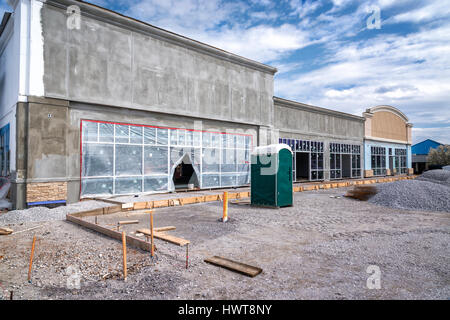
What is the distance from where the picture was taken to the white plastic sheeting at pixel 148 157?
1374 cm

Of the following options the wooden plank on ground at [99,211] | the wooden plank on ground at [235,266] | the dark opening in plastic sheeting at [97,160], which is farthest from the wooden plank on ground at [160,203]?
the wooden plank on ground at [235,266]

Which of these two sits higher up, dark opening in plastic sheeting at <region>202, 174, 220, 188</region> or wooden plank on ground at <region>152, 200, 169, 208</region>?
dark opening in plastic sheeting at <region>202, 174, 220, 188</region>

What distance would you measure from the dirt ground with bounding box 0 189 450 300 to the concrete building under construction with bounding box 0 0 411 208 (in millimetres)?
4508

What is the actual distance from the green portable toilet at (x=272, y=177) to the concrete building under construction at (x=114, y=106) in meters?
5.80

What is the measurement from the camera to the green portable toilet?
1270 cm

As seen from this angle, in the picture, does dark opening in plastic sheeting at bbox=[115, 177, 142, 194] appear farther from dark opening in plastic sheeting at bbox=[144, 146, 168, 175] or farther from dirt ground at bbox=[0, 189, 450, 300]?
dirt ground at bbox=[0, 189, 450, 300]

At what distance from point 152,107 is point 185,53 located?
4.44 metres

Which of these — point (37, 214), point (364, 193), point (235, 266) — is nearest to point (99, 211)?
point (37, 214)

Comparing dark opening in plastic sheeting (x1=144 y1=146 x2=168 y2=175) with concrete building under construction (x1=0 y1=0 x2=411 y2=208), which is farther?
dark opening in plastic sheeting (x1=144 y1=146 x2=168 y2=175)

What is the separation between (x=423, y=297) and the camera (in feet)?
13.4

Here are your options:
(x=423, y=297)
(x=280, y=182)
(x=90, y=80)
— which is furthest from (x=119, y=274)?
(x=90, y=80)

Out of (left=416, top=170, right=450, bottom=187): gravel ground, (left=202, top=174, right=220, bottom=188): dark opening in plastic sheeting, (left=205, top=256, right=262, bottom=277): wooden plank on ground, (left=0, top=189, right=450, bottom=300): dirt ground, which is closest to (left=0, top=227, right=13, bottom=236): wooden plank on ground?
(left=0, top=189, right=450, bottom=300): dirt ground

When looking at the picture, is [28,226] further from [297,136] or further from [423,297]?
[297,136]

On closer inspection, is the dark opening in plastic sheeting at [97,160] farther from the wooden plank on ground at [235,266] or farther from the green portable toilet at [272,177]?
the wooden plank on ground at [235,266]
